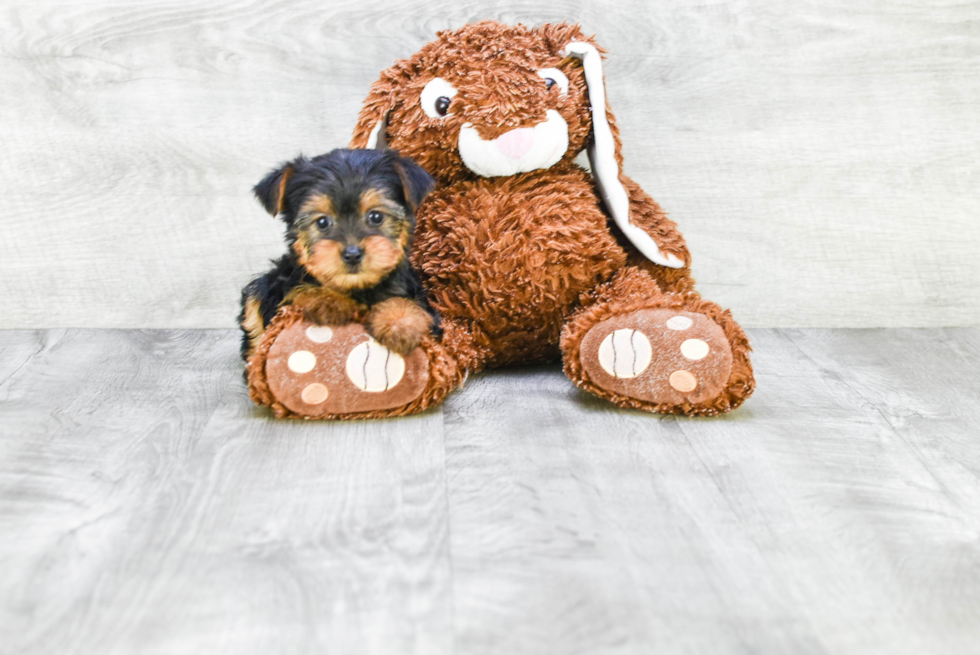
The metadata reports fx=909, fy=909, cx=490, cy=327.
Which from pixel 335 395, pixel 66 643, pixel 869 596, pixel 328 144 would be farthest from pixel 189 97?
pixel 869 596

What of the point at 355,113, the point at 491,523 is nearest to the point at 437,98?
the point at 355,113

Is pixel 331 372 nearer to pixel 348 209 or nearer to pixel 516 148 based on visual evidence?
pixel 348 209

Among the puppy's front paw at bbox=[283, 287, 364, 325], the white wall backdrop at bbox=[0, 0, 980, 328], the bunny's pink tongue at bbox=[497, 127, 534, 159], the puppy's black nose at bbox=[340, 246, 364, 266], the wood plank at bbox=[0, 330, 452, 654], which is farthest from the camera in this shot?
the white wall backdrop at bbox=[0, 0, 980, 328]

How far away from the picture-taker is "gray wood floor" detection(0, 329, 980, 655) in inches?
37.3

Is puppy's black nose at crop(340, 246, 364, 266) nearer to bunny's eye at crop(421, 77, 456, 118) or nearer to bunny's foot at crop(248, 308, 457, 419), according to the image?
bunny's foot at crop(248, 308, 457, 419)

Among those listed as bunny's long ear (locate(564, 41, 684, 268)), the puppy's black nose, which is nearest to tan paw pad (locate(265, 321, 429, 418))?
the puppy's black nose

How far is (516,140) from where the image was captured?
166cm

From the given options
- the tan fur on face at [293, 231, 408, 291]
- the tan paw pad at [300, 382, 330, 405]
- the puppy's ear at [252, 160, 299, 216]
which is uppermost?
the puppy's ear at [252, 160, 299, 216]

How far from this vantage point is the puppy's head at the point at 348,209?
1429 mm

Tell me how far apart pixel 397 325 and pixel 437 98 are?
473 millimetres

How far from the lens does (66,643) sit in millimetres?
913

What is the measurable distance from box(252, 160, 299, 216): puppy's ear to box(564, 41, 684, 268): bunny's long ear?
59cm

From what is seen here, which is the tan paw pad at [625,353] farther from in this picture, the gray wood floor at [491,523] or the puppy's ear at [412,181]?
the puppy's ear at [412,181]

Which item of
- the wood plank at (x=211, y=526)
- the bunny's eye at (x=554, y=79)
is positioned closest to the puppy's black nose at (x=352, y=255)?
the wood plank at (x=211, y=526)
